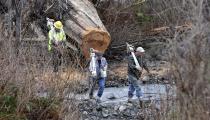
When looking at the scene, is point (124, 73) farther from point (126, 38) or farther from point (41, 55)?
point (41, 55)

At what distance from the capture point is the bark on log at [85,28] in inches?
897

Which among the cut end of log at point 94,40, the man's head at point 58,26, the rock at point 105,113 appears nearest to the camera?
the rock at point 105,113

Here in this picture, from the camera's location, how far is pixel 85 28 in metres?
22.7

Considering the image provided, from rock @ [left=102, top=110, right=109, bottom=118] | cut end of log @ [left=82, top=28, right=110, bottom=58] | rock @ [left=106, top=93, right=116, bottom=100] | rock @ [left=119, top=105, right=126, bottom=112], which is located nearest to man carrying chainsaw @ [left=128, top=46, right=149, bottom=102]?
rock @ [left=119, top=105, right=126, bottom=112]

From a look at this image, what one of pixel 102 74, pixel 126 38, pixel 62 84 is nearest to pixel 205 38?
pixel 62 84

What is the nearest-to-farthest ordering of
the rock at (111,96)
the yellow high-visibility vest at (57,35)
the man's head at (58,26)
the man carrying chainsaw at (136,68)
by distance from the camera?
the man carrying chainsaw at (136,68)
the rock at (111,96)
the yellow high-visibility vest at (57,35)
the man's head at (58,26)

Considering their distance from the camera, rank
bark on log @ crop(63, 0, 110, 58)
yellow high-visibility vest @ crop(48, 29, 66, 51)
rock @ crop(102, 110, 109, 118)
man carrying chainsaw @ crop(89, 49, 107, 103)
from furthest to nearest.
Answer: bark on log @ crop(63, 0, 110, 58) < yellow high-visibility vest @ crop(48, 29, 66, 51) < man carrying chainsaw @ crop(89, 49, 107, 103) < rock @ crop(102, 110, 109, 118)

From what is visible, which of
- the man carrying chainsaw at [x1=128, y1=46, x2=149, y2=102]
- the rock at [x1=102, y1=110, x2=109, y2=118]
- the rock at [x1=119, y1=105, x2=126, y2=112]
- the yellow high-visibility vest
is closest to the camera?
the rock at [x1=102, y1=110, x2=109, y2=118]

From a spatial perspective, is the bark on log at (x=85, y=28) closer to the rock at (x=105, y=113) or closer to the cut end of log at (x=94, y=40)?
the cut end of log at (x=94, y=40)

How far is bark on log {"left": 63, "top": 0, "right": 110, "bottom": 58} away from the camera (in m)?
22.8

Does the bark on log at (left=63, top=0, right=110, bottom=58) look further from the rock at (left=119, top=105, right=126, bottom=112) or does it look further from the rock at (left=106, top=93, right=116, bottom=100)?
the rock at (left=119, top=105, right=126, bottom=112)

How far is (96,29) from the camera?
22.7m

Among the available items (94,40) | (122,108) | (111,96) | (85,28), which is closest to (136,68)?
(122,108)

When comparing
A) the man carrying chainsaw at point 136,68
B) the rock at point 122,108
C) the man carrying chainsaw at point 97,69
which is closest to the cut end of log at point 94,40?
the man carrying chainsaw at point 97,69
